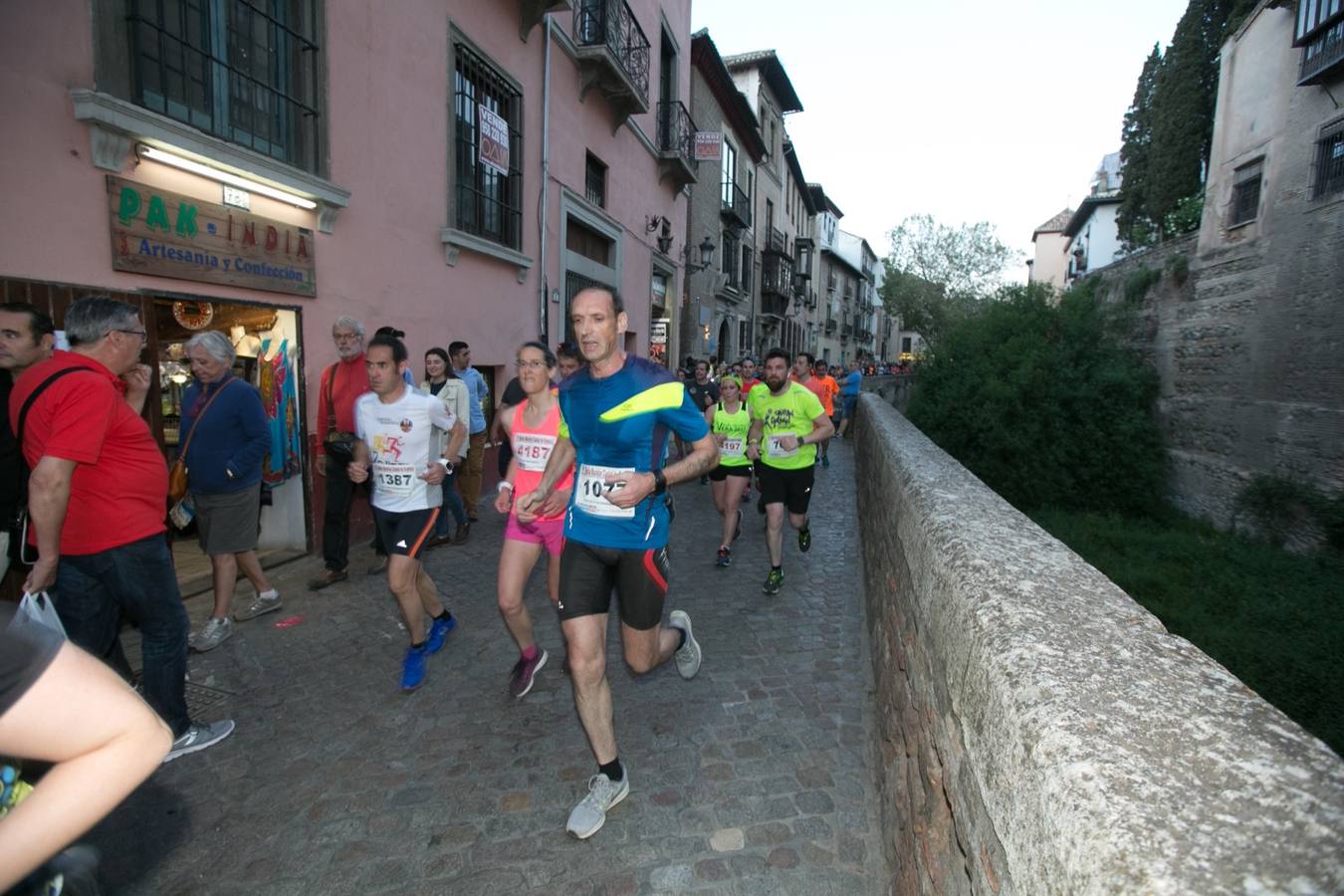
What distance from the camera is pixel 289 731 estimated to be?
3598mm

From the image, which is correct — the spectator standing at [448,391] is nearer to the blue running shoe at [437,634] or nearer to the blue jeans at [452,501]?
the blue jeans at [452,501]

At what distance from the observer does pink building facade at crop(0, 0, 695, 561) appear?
14.8 feet

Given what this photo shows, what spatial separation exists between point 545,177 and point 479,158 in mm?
1658

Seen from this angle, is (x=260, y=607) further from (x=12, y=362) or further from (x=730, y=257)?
(x=730, y=257)

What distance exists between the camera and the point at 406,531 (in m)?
4.17

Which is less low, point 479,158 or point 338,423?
point 479,158

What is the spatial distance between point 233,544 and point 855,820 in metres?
4.16

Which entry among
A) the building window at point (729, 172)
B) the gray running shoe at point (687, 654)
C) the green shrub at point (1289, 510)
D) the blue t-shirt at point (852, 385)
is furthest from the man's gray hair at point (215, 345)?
the building window at point (729, 172)

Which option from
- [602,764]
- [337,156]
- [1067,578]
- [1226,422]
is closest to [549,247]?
[337,156]

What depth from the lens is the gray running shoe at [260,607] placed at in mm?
5086

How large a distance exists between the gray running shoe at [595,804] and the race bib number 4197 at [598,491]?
1099 mm

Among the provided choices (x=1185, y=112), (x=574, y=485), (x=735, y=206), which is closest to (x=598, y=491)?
(x=574, y=485)

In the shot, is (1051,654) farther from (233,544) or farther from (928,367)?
(928,367)

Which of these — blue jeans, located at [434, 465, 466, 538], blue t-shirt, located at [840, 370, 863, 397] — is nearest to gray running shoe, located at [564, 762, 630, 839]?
blue jeans, located at [434, 465, 466, 538]
